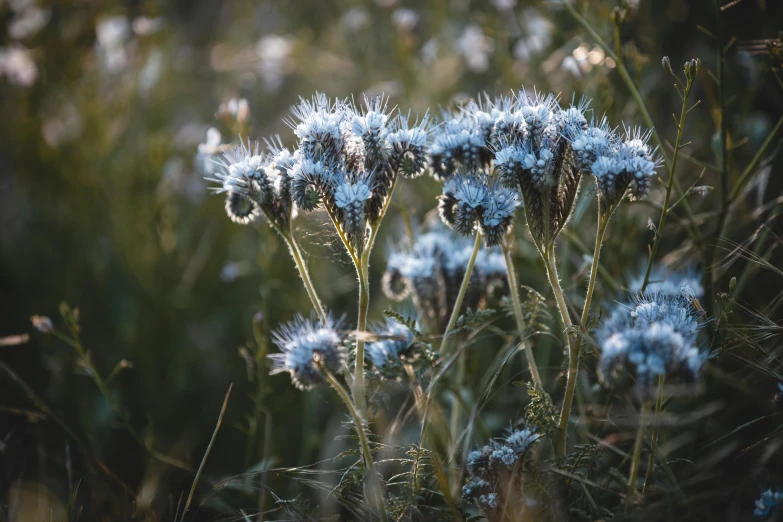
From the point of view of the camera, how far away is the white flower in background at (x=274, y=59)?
421 centimetres

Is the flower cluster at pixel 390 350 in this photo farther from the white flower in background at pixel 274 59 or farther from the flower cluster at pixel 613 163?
the white flower in background at pixel 274 59

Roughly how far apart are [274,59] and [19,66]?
167cm

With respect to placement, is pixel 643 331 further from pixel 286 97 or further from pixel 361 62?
pixel 286 97

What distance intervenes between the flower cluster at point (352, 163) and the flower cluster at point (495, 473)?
0.63 meters

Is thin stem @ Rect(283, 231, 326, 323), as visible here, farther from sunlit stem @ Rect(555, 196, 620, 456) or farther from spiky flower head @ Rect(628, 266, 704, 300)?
spiky flower head @ Rect(628, 266, 704, 300)


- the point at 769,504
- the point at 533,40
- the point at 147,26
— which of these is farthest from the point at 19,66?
the point at 769,504

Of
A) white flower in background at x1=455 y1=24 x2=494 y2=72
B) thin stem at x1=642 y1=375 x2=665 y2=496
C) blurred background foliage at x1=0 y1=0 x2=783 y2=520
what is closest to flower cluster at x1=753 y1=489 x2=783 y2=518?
blurred background foliage at x1=0 y1=0 x2=783 y2=520

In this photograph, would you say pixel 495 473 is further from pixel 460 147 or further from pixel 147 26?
pixel 147 26

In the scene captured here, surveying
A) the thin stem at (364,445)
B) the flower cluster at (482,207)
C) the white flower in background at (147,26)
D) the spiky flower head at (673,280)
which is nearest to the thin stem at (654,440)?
the spiky flower head at (673,280)

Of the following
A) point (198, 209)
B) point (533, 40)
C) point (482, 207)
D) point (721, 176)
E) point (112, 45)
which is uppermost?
point (112, 45)

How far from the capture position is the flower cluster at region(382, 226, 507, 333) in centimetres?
210

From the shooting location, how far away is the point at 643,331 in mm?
1367

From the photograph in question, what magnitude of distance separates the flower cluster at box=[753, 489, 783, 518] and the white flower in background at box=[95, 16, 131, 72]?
167 inches

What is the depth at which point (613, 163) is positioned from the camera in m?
1.52
